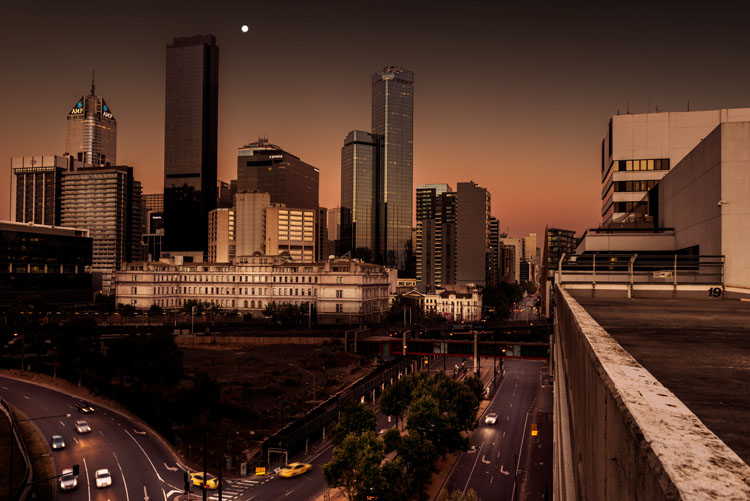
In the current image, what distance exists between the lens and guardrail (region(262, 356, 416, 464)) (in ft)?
176

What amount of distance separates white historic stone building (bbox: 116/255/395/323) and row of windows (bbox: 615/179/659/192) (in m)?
95.2

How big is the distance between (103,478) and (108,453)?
8.68 m

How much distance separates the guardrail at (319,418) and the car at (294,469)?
92.6 inches

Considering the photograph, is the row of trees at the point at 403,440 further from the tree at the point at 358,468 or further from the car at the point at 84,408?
the car at the point at 84,408

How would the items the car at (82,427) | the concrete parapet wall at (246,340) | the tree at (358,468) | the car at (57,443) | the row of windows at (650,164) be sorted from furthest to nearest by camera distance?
the concrete parapet wall at (246,340), the car at (82,427), the row of windows at (650,164), the car at (57,443), the tree at (358,468)

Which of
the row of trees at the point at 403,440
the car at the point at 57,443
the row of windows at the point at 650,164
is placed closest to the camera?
the row of trees at the point at 403,440

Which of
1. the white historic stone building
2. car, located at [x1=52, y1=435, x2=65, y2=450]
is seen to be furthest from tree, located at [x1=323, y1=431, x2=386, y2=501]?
the white historic stone building

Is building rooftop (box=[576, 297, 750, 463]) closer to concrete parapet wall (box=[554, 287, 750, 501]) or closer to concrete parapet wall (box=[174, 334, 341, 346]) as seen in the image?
concrete parapet wall (box=[554, 287, 750, 501])

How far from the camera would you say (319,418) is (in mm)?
62000

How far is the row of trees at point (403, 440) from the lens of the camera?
131 feet

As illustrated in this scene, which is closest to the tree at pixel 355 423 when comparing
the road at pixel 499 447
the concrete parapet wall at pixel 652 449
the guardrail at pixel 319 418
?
the guardrail at pixel 319 418

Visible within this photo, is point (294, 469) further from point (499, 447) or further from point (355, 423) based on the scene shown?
point (499, 447)

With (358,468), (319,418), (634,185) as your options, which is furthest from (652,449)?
(319,418)

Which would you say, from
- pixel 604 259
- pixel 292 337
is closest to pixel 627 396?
pixel 604 259
